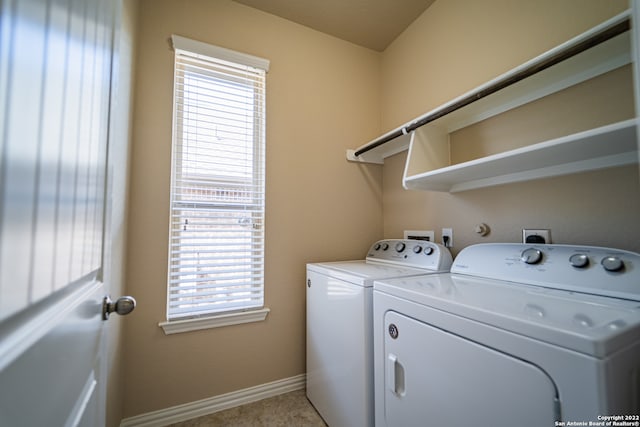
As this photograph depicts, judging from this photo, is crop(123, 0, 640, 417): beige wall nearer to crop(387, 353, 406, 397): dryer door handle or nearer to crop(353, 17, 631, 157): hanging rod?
crop(353, 17, 631, 157): hanging rod

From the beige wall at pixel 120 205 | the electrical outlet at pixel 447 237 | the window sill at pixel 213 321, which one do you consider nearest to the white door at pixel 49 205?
the beige wall at pixel 120 205

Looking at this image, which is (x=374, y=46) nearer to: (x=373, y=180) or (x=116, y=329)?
(x=373, y=180)

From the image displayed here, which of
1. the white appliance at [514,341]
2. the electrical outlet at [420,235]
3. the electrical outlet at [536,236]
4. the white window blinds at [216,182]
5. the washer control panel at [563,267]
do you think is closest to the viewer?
the white appliance at [514,341]

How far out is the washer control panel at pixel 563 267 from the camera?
85cm

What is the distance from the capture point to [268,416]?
1598mm

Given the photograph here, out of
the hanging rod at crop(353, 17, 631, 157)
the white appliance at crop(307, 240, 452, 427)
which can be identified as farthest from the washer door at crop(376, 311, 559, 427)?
the hanging rod at crop(353, 17, 631, 157)

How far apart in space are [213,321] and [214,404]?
0.52 metres

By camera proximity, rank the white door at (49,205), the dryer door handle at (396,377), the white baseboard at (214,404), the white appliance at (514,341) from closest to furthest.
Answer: the white door at (49,205) < the white appliance at (514,341) < the dryer door handle at (396,377) < the white baseboard at (214,404)

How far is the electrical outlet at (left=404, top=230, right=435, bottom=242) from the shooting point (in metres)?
1.79

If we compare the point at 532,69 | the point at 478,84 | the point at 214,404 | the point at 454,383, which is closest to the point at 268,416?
the point at 214,404

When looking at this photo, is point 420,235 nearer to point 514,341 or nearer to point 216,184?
point 514,341

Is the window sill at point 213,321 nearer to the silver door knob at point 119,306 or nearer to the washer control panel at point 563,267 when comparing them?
the silver door knob at point 119,306

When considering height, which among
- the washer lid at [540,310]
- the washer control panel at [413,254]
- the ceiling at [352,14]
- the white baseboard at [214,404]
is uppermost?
the ceiling at [352,14]

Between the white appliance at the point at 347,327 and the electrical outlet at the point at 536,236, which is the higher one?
the electrical outlet at the point at 536,236
